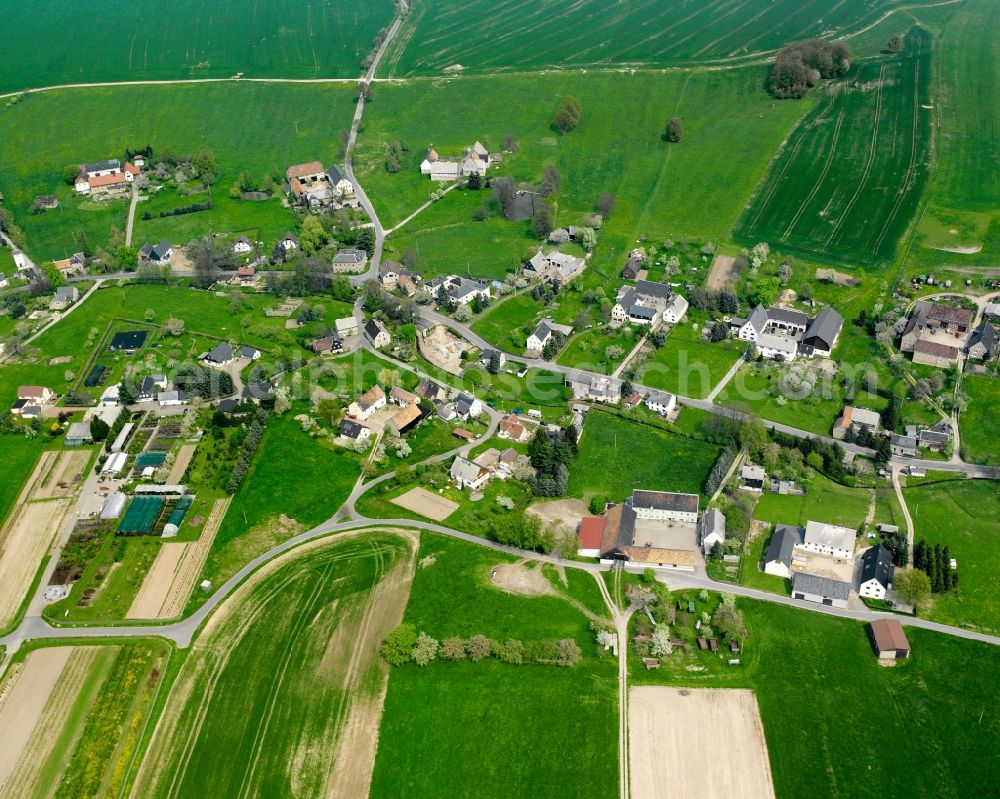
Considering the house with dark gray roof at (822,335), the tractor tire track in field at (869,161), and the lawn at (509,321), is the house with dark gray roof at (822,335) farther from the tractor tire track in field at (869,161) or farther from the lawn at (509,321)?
the lawn at (509,321)

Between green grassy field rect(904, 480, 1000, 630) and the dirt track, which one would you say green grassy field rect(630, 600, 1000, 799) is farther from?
green grassy field rect(904, 480, 1000, 630)

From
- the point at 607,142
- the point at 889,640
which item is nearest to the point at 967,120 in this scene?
the point at 607,142

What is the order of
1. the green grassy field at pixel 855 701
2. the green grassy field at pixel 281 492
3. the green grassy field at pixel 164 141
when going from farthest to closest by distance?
1. the green grassy field at pixel 164 141
2. the green grassy field at pixel 281 492
3. the green grassy field at pixel 855 701

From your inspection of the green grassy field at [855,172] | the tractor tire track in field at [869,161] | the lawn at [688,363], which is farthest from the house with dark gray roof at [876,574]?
the tractor tire track in field at [869,161]

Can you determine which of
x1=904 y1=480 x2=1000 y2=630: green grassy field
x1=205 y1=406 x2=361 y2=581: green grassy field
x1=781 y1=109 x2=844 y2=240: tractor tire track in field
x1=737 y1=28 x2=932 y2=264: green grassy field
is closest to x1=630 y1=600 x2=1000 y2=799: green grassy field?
x1=904 y1=480 x2=1000 y2=630: green grassy field

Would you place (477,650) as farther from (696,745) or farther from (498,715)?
(696,745)
